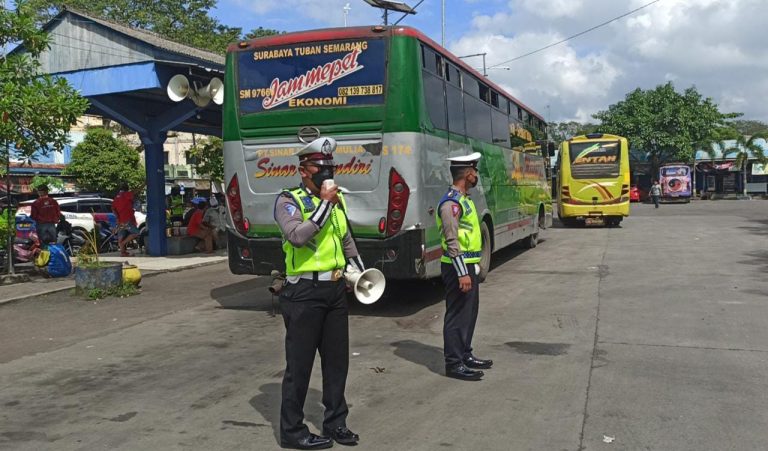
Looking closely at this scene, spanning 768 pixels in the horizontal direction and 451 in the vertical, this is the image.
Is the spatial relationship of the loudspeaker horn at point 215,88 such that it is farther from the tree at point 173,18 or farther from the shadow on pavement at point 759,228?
the tree at point 173,18

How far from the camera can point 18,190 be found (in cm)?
3450

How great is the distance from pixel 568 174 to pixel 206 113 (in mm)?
12509

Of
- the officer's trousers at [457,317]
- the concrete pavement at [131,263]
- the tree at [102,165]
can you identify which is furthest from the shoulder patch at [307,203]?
the tree at [102,165]

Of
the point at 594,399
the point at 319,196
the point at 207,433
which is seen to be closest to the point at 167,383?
the point at 207,433

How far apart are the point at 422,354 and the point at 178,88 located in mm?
9517

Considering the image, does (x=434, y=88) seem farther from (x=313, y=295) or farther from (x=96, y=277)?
(x=96, y=277)

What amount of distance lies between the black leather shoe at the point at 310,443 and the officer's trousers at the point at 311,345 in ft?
0.10

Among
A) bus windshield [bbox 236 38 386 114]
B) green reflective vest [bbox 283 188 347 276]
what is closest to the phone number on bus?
bus windshield [bbox 236 38 386 114]

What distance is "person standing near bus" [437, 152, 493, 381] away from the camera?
215 inches

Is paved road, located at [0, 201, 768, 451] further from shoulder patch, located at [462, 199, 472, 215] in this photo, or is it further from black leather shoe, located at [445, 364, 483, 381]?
shoulder patch, located at [462, 199, 472, 215]

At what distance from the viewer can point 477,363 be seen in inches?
227

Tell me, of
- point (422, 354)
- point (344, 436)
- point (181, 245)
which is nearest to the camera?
point (344, 436)

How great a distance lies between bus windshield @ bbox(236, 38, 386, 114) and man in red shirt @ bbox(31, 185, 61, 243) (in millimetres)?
6637

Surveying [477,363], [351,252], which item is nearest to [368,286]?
[351,252]
